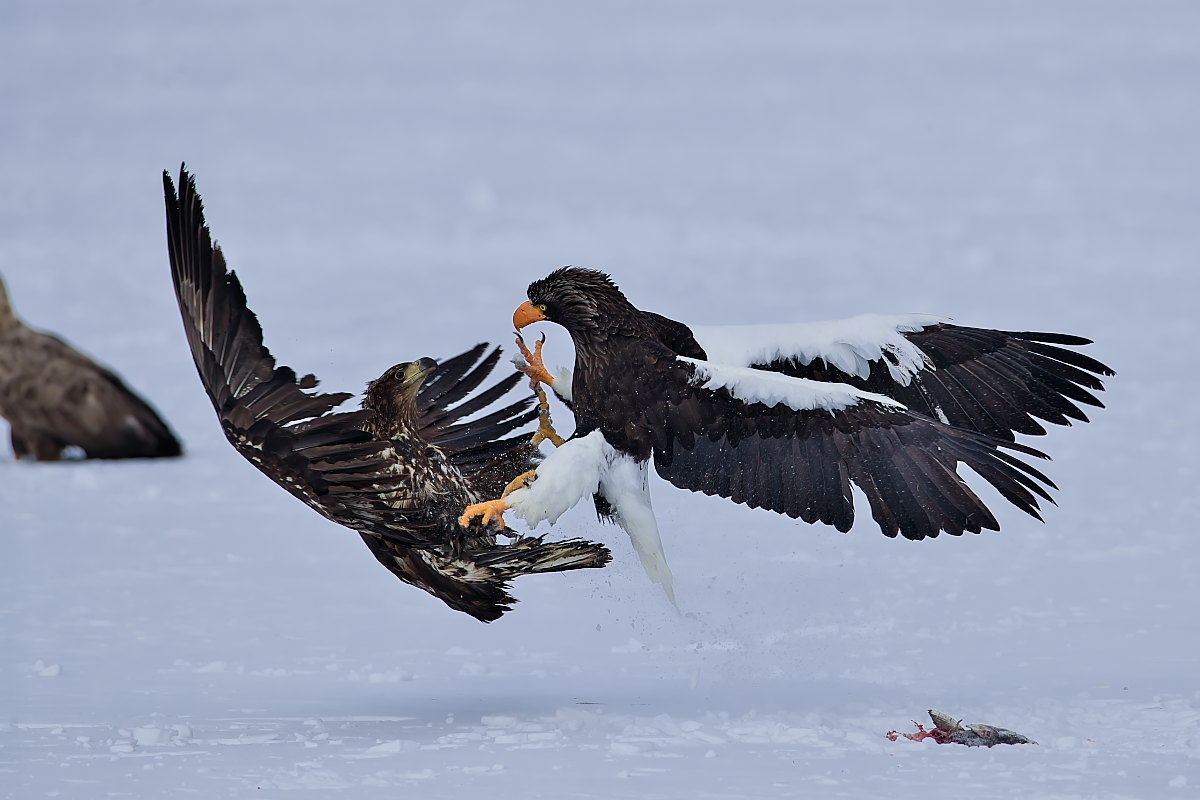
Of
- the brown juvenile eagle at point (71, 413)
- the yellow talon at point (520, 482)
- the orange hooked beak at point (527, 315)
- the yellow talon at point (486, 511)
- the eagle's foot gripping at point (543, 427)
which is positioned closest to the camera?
the yellow talon at point (486, 511)

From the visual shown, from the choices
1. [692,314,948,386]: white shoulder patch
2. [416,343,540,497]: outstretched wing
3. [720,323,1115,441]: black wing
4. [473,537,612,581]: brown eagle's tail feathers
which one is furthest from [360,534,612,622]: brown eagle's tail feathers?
[720,323,1115,441]: black wing

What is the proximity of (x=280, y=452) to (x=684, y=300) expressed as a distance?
28.7 feet

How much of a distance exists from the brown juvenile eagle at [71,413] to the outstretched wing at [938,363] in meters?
5.12

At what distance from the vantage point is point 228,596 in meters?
6.30

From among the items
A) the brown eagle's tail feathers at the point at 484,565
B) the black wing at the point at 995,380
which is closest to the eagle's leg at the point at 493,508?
the brown eagle's tail feathers at the point at 484,565

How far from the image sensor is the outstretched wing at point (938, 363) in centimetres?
530

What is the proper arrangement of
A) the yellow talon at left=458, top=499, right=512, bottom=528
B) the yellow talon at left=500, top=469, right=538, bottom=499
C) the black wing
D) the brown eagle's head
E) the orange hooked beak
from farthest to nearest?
the black wing
the orange hooked beak
the brown eagle's head
the yellow talon at left=500, top=469, right=538, bottom=499
the yellow talon at left=458, top=499, right=512, bottom=528

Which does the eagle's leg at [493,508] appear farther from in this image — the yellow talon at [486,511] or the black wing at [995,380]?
the black wing at [995,380]

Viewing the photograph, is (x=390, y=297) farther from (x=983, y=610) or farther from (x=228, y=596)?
(x=983, y=610)

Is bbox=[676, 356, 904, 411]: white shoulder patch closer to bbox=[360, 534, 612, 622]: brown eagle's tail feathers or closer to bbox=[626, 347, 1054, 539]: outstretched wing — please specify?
bbox=[626, 347, 1054, 539]: outstretched wing

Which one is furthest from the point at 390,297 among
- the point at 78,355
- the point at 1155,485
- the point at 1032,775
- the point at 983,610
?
the point at 1032,775

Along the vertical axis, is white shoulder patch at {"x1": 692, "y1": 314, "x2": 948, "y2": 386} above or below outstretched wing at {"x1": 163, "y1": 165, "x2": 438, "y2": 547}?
above

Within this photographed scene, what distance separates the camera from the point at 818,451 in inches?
186

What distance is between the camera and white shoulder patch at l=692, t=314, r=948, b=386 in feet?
17.3
